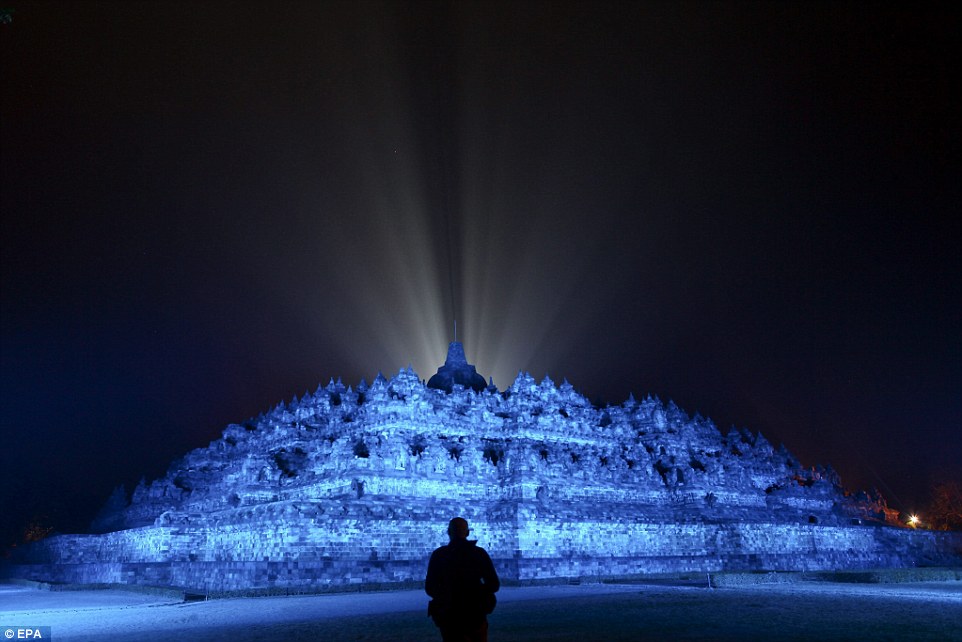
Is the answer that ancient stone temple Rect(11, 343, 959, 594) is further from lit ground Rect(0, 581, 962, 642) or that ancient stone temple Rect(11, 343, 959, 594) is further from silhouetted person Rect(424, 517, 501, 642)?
silhouetted person Rect(424, 517, 501, 642)

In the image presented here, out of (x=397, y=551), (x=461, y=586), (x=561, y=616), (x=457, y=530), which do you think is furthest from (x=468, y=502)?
(x=461, y=586)

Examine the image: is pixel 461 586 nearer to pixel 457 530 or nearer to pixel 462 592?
pixel 462 592

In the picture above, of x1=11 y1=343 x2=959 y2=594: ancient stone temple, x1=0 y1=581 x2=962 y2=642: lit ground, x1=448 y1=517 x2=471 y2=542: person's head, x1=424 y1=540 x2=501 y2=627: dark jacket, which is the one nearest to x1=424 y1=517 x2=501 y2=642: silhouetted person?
x1=424 y1=540 x2=501 y2=627: dark jacket

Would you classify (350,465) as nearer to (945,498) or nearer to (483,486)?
(483,486)

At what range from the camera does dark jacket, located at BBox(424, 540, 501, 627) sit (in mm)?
9219

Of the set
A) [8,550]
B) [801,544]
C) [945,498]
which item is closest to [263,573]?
[801,544]

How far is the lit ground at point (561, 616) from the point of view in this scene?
1473 centimetres

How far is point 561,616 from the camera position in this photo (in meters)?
18.3

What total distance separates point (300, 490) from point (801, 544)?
122ft

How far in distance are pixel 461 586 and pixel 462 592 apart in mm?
76

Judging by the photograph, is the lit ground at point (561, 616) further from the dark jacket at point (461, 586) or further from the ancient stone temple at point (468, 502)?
the ancient stone temple at point (468, 502)

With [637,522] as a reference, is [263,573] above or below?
below

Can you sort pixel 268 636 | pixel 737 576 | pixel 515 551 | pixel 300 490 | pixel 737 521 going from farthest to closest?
1. pixel 737 521
2. pixel 300 490
3. pixel 515 551
4. pixel 737 576
5. pixel 268 636

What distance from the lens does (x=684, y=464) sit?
57.9 metres
